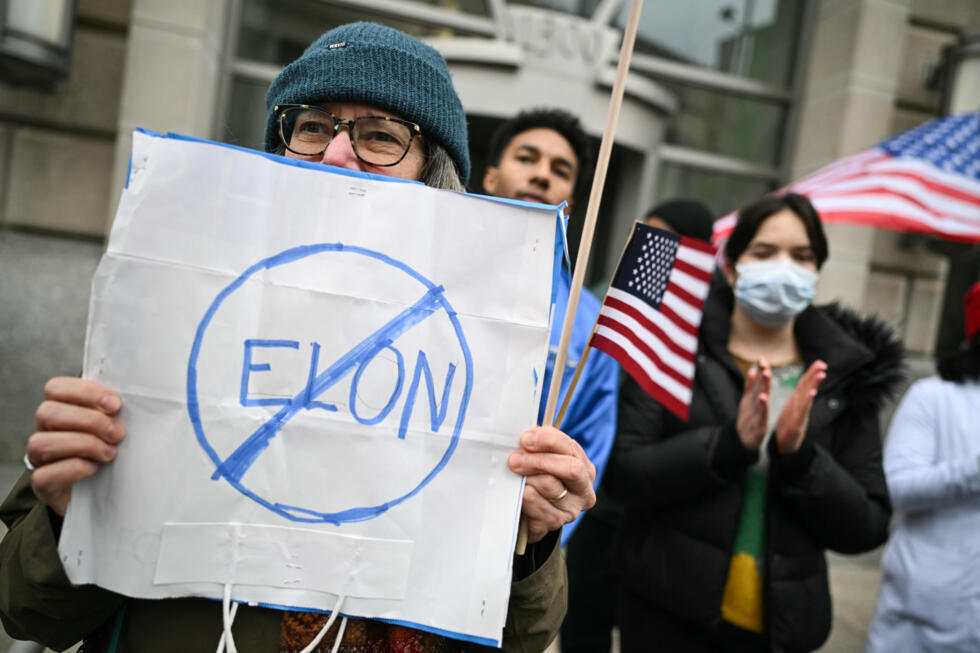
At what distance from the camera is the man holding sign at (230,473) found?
36.8 inches

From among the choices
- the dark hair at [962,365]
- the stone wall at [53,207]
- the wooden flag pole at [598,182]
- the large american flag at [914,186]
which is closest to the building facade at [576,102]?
the stone wall at [53,207]

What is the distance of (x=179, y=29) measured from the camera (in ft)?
14.0

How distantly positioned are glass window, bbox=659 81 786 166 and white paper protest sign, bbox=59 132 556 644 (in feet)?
16.7

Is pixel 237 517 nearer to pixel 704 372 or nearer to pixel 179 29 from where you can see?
pixel 704 372

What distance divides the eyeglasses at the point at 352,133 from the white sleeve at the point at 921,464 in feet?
6.45

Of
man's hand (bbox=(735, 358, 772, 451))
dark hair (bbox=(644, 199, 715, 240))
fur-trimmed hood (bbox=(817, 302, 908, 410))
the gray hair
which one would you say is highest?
dark hair (bbox=(644, 199, 715, 240))

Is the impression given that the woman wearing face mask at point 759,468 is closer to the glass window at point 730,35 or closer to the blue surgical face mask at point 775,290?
the blue surgical face mask at point 775,290

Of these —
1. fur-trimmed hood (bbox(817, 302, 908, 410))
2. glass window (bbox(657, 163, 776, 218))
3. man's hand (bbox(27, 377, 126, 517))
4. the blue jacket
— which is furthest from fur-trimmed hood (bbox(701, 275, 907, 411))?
glass window (bbox(657, 163, 776, 218))

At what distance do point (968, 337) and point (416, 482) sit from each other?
2.38 metres

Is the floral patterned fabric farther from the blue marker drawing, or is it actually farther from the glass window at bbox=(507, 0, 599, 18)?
the glass window at bbox=(507, 0, 599, 18)

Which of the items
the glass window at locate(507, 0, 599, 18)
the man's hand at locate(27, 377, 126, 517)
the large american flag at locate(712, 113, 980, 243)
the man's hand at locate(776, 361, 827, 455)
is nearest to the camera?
the man's hand at locate(27, 377, 126, 517)

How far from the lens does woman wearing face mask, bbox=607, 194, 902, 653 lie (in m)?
1.94

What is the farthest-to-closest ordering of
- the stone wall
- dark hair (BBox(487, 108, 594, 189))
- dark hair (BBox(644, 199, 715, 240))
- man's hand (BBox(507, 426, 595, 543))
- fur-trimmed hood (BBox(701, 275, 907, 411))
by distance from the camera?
the stone wall
dark hair (BBox(644, 199, 715, 240))
dark hair (BBox(487, 108, 594, 189))
fur-trimmed hood (BBox(701, 275, 907, 411))
man's hand (BBox(507, 426, 595, 543))

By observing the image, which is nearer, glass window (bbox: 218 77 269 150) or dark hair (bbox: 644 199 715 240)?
dark hair (bbox: 644 199 715 240)
